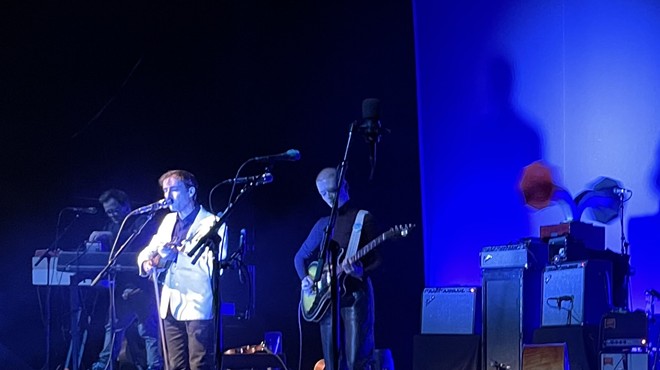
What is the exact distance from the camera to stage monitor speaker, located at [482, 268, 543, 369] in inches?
282

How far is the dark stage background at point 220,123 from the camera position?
852 cm

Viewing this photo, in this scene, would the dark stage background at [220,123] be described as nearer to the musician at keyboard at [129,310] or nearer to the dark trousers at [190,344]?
the musician at keyboard at [129,310]

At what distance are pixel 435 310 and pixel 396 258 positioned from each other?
875mm

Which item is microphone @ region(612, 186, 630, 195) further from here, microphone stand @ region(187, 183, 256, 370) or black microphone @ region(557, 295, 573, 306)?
microphone stand @ region(187, 183, 256, 370)

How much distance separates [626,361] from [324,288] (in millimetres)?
2143

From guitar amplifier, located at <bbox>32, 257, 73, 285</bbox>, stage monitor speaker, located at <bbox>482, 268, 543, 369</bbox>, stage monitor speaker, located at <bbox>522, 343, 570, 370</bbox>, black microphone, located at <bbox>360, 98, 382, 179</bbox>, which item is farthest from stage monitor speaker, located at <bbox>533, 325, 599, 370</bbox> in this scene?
guitar amplifier, located at <bbox>32, 257, 73, 285</bbox>

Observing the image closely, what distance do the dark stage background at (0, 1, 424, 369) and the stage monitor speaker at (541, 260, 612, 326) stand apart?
72.6 inches

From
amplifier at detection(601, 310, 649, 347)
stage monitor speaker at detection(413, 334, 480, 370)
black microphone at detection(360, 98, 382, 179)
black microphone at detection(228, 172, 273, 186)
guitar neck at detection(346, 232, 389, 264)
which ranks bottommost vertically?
stage monitor speaker at detection(413, 334, 480, 370)

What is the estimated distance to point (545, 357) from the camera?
6.51 meters

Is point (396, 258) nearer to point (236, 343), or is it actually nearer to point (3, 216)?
point (236, 343)

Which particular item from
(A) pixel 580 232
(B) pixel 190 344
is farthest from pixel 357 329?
(A) pixel 580 232

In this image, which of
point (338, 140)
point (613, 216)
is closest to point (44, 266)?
point (338, 140)

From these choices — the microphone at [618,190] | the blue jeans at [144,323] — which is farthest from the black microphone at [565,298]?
the blue jeans at [144,323]

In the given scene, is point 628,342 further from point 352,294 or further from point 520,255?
point 352,294
